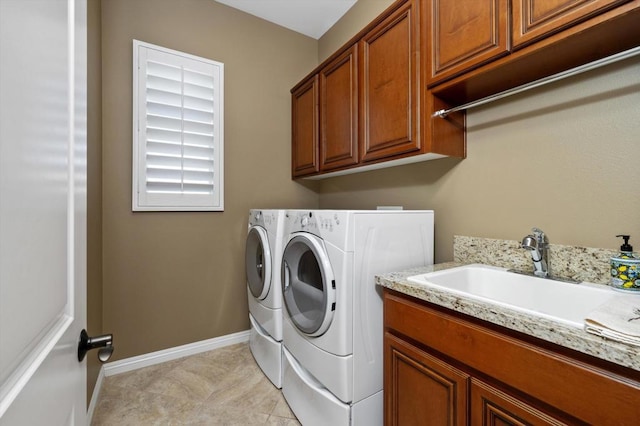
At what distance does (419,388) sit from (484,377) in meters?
0.28

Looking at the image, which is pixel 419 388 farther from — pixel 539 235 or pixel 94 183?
pixel 94 183

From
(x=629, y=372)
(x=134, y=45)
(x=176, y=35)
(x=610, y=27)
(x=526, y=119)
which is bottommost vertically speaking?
(x=629, y=372)

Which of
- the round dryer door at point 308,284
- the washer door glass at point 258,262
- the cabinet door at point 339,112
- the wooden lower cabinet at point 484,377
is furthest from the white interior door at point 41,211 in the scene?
the cabinet door at point 339,112

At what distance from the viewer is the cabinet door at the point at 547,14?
91cm

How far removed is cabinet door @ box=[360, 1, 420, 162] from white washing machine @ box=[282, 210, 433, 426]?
1.51 feet

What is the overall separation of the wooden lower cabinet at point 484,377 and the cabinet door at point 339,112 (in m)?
1.13

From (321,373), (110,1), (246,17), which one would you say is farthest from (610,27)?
(110,1)

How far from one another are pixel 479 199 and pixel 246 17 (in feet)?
8.06

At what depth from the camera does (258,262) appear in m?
2.13

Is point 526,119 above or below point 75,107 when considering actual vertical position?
above

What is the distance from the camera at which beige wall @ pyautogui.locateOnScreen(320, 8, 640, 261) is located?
3.54 ft

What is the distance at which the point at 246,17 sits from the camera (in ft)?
8.23

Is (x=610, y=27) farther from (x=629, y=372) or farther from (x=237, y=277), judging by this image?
(x=237, y=277)

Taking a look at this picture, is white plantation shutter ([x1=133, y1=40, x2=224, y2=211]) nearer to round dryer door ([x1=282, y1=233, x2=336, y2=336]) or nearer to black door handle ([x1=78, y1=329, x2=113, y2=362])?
round dryer door ([x1=282, y1=233, x2=336, y2=336])
